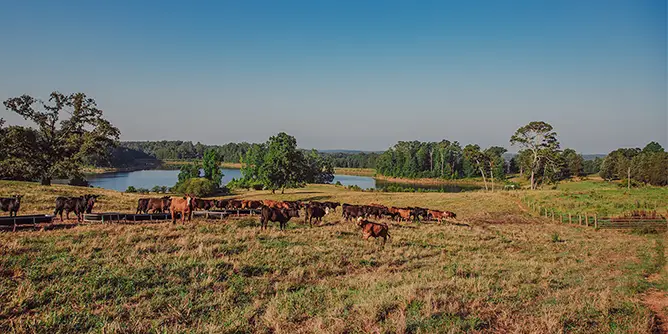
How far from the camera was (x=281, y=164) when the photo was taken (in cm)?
5344

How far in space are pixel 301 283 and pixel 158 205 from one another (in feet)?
56.1

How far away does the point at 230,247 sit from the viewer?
13258mm

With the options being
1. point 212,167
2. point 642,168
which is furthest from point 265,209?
point 642,168

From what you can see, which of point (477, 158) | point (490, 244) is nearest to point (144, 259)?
point (490, 244)

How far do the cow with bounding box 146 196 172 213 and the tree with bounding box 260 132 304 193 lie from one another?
28821mm

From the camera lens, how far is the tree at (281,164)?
53188 millimetres

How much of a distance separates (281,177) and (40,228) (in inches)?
1517

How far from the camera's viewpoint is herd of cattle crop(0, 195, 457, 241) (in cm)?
1862

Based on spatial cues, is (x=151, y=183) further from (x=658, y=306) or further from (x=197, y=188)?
(x=658, y=306)

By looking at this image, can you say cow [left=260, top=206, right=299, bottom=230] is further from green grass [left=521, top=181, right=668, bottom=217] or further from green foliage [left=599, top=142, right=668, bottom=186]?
green foliage [left=599, top=142, right=668, bottom=186]

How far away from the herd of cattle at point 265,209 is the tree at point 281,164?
21886 millimetres

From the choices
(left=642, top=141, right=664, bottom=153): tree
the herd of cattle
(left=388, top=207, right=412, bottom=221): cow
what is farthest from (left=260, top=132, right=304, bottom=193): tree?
(left=642, top=141, right=664, bottom=153): tree

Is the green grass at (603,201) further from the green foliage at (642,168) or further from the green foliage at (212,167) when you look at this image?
the green foliage at (212,167)

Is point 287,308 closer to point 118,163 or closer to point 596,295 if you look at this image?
point 596,295
